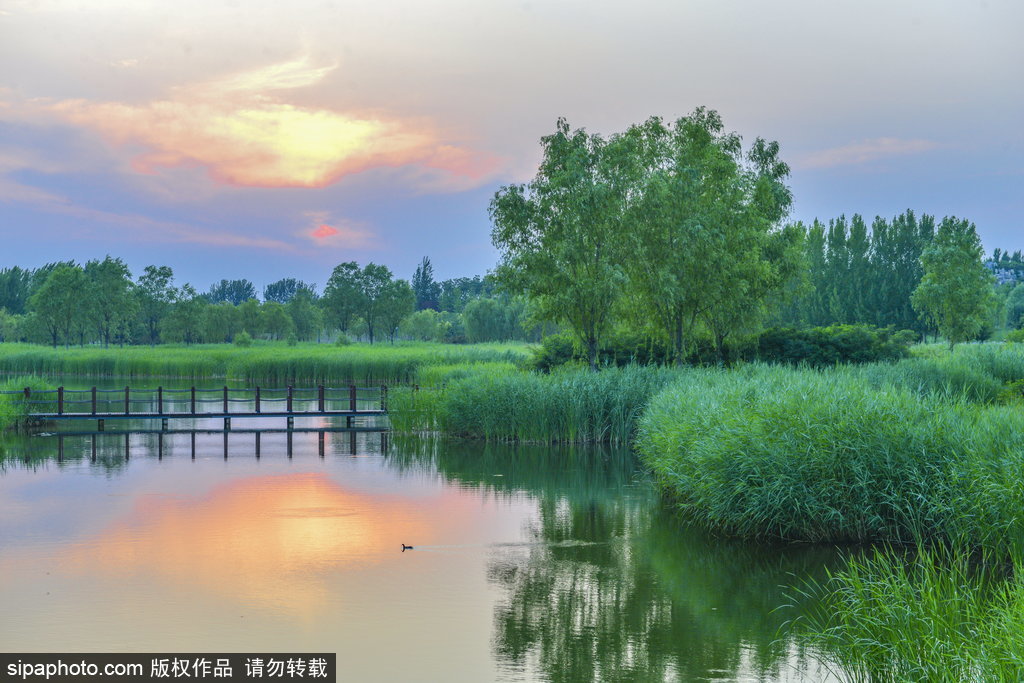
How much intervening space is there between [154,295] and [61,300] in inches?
631

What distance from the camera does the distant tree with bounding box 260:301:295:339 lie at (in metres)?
109

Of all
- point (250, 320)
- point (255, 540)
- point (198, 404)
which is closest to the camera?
point (255, 540)

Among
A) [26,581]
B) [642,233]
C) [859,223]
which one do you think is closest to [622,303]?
[642,233]

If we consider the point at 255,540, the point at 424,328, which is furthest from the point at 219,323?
the point at 255,540

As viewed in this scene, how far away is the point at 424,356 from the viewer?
2176 inches

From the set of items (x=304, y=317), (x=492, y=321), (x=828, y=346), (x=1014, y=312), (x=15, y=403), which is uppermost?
(x=1014, y=312)

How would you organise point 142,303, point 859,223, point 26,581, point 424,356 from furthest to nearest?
point 142,303 < point 859,223 < point 424,356 < point 26,581

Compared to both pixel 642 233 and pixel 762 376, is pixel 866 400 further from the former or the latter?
pixel 642 233

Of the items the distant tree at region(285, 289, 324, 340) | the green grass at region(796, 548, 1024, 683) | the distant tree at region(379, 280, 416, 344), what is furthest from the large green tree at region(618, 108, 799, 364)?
Result: the distant tree at region(285, 289, 324, 340)

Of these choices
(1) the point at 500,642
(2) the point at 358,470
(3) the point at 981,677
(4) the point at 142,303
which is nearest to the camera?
(3) the point at 981,677

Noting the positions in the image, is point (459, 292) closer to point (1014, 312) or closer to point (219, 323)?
point (219, 323)

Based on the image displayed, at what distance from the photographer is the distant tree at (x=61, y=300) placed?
84.9 metres

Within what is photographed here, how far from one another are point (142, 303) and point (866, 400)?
95.1 metres

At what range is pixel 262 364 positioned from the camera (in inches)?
2175
